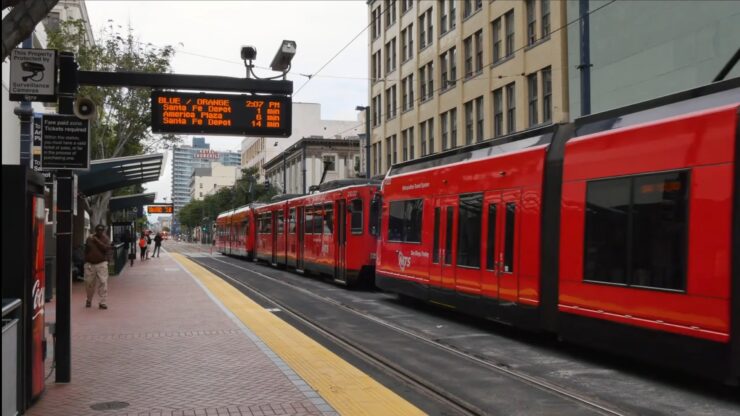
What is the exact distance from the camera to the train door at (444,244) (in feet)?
39.9

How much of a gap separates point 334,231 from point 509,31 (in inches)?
683

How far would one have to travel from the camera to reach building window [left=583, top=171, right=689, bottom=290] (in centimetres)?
705

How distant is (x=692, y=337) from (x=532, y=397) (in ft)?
5.56

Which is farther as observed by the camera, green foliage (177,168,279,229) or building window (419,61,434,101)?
green foliage (177,168,279,229)

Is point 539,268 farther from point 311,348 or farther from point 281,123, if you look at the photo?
point 281,123

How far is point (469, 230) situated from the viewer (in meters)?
11.5

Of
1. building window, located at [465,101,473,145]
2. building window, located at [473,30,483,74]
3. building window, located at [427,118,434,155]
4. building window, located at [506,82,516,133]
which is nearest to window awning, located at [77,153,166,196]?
A: building window, located at [506,82,516,133]

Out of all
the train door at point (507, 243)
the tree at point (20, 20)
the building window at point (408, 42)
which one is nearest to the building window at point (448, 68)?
the building window at point (408, 42)

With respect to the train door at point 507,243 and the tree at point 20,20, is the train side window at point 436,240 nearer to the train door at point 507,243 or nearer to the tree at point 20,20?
the train door at point 507,243

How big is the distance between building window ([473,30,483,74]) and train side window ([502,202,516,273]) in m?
26.6

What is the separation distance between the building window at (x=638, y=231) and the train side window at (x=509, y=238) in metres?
1.72

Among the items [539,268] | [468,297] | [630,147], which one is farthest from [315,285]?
[630,147]

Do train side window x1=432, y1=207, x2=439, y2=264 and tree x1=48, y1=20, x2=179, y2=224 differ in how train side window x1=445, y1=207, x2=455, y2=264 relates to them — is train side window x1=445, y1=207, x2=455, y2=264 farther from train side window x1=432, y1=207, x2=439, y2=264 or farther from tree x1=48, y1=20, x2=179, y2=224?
tree x1=48, y1=20, x2=179, y2=224

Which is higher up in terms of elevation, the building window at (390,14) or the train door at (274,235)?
the building window at (390,14)
